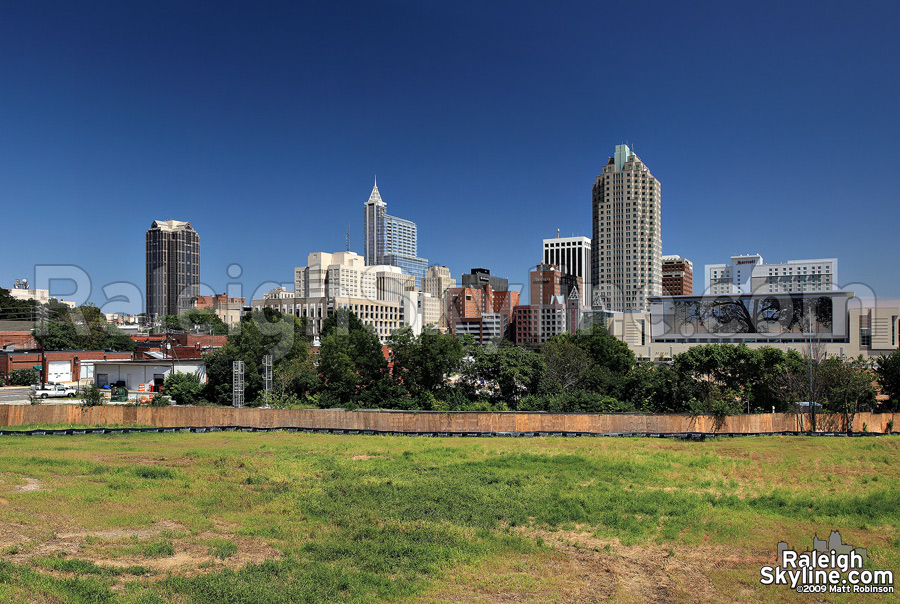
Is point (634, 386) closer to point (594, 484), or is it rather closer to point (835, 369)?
point (835, 369)

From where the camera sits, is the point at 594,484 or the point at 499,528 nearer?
the point at 499,528

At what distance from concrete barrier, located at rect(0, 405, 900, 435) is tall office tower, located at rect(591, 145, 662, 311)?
A: 129 metres

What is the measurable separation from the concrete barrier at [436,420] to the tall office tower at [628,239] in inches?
5065

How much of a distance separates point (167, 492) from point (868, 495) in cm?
2764

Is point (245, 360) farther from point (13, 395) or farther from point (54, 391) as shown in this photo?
point (13, 395)

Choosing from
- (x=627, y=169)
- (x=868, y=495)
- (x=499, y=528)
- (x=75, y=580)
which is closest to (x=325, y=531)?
(x=499, y=528)

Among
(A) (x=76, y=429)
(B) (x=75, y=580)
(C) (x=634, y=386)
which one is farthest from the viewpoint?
(C) (x=634, y=386)

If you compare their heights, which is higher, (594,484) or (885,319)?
(885,319)

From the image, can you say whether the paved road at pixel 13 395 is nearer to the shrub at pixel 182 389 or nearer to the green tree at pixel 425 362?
the shrub at pixel 182 389

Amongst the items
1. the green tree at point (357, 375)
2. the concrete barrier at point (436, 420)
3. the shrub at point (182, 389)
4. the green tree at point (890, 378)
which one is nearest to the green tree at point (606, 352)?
the green tree at point (890, 378)

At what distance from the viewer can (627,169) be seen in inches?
6644

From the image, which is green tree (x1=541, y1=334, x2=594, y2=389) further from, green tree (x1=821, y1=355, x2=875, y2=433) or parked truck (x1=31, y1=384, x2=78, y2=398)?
parked truck (x1=31, y1=384, x2=78, y2=398)

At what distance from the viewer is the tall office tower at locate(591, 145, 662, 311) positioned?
168625 millimetres

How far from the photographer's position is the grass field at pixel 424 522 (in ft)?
46.9
